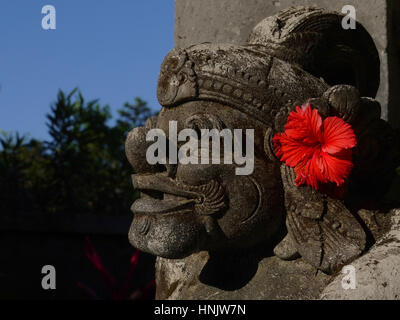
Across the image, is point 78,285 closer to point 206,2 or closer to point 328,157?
point 206,2

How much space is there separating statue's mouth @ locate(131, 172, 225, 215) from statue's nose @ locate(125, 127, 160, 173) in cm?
3

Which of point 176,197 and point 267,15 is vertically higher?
point 267,15

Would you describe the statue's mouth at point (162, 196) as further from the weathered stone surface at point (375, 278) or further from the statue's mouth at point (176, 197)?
the weathered stone surface at point (375, 278)

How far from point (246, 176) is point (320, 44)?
630mm

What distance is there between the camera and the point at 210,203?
6.75 ft

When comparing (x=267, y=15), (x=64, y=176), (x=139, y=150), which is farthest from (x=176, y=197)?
(x=64, y=176)

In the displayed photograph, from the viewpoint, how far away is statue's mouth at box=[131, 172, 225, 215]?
2.05 metres

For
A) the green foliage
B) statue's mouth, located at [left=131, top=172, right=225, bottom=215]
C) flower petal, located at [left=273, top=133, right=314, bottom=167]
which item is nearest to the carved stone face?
statue's mouth, located at [left=131, top=172, right=225, bottom=215]

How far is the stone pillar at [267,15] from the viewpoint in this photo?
2.71 metres

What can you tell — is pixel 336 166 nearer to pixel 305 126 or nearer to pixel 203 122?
pixel 305 126

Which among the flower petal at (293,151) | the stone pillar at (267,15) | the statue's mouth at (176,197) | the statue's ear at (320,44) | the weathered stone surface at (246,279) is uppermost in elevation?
the stone pillar at (267,15)

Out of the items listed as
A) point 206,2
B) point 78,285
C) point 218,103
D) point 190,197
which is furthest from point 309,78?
point 78,285

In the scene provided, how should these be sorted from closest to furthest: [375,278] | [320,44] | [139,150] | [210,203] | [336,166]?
[375,278]
[336,166]
[210,203]
[139,150]
[320,44]

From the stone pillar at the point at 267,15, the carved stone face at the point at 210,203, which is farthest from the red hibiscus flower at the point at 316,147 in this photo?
the stone pillar at the point at 267,15
